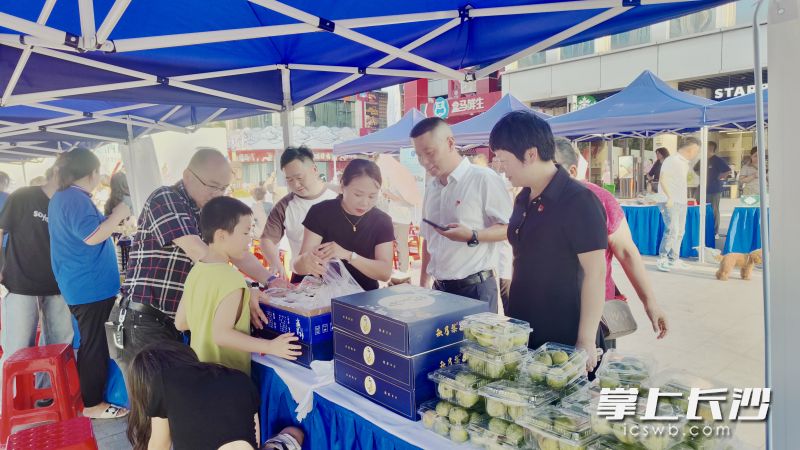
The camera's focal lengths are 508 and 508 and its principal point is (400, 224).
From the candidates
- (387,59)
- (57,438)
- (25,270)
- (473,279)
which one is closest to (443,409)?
(473,279)

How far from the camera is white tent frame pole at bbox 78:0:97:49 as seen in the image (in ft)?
6.23

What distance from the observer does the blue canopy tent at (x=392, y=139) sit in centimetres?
924

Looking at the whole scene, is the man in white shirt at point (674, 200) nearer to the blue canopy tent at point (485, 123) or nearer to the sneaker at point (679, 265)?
the sneaker at point (679, 265)

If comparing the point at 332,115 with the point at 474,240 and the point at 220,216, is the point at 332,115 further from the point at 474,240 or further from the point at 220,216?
the point at 220,216

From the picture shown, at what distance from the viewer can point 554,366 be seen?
135cm

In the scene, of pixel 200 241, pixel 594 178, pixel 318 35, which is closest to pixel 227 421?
pixel 200 241

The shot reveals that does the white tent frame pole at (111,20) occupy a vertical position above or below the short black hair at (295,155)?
above

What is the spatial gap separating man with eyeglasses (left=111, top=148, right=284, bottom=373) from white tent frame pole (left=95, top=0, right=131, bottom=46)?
2.00 feet

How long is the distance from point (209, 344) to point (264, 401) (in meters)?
0.36

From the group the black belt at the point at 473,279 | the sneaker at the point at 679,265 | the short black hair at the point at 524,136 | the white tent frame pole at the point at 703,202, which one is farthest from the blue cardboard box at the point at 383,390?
the white tent frame pole at the point at 703,202

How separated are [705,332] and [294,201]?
3832 millimetres

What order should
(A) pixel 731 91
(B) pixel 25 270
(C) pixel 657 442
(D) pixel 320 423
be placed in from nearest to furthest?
(C) pixel 657 442 < (D) pixel 320 423 < (B) pixel 25 270 < (A) pixel 731 91

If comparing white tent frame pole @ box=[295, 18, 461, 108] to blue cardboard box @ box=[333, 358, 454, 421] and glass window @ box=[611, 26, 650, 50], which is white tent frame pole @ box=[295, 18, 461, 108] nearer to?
blue cardboard box @ box=[333, 358, 454, 421]

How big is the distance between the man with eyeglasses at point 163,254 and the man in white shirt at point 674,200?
667 cm
